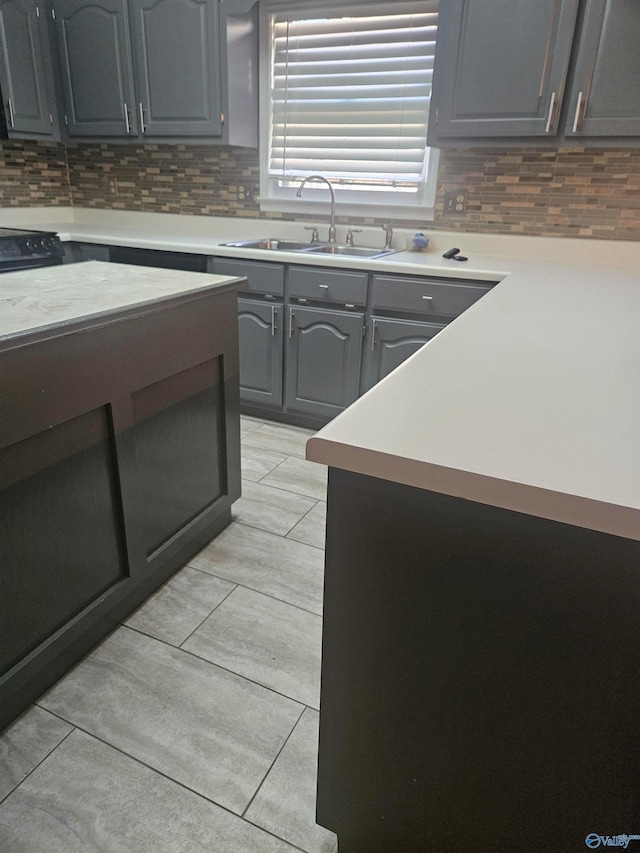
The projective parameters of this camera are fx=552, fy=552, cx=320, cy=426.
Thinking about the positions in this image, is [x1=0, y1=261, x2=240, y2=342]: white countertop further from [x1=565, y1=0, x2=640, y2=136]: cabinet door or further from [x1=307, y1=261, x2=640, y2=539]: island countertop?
[x1=565, y1=0, x2=640, y2=136]: cabinet door

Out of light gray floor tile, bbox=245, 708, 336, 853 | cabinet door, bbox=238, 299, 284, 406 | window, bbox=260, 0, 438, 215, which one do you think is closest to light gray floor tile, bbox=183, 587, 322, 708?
light gray floor tile, bbox=245, 708, 336, 853

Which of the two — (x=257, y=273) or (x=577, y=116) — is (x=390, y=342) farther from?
(x=577, y=116)

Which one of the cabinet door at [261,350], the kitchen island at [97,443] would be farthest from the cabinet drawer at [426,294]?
the kitchen island at [97,443]

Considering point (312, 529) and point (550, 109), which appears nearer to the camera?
point (312, 529)

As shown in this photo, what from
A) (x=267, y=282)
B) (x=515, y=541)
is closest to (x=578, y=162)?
(x=267, y=282)

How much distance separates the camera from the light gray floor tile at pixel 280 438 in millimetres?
2850

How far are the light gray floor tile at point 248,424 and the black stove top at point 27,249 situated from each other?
1.39 m

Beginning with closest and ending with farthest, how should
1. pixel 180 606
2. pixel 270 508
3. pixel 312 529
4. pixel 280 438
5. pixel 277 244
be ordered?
pixel 180 606
pixel 312 529
pixel 270 508
pixel 280 438
pixel 277 244

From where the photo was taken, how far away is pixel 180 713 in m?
1.38

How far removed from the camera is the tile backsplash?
8.70 feet

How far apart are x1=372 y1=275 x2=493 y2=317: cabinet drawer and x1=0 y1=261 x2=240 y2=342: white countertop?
98cm

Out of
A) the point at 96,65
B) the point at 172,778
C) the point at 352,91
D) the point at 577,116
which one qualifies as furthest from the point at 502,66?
the point at 172,778

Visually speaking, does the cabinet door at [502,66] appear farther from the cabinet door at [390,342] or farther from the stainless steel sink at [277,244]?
the stainless steel sink at [277,244]
